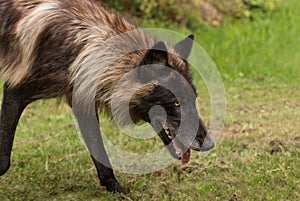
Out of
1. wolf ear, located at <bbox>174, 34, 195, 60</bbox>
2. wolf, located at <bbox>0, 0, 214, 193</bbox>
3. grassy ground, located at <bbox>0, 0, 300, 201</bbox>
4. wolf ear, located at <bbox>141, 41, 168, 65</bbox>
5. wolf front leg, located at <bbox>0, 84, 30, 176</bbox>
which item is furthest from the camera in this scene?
grassy ground, located at <bbox>0, 0, 300, 201</bbox>

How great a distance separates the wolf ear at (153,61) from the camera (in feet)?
15.8

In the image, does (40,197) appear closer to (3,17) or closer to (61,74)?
(61,74)

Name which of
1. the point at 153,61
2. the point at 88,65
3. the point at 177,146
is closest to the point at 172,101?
the point at 153,61

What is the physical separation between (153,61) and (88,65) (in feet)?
1.71

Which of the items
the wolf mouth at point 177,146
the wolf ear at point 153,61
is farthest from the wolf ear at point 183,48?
the wolf mouth at point 177,146

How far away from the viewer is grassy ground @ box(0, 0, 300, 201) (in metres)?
5.52

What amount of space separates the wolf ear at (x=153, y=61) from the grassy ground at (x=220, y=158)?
1064 millimetres

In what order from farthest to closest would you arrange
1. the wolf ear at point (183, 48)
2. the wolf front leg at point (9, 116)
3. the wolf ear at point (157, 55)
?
the wolf front leg at point (9, 116) < the wolf ear at point (183, 48) < the wolf ear at point (157, 55)

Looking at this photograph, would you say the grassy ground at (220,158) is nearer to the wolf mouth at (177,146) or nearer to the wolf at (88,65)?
the wolf mouth at (177,146)

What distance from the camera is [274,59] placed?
34.8 feet

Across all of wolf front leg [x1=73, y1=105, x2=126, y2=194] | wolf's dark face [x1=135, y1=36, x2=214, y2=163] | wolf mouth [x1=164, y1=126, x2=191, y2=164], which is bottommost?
wolf front leg [x1=73, y1=105, x2=126, y2=194]

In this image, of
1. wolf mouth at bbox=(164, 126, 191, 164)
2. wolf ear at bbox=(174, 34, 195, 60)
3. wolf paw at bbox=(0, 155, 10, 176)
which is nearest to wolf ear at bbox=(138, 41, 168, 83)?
wolf ear at bbox=(174, 34, 195, 60)

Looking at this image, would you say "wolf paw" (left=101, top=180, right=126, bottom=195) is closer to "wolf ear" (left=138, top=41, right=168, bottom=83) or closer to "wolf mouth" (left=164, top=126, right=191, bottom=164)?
"wolf mouth" (left=164, top=126, right=191, bottom=164)

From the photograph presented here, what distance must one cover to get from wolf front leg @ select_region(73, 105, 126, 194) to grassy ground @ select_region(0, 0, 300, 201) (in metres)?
0.09
